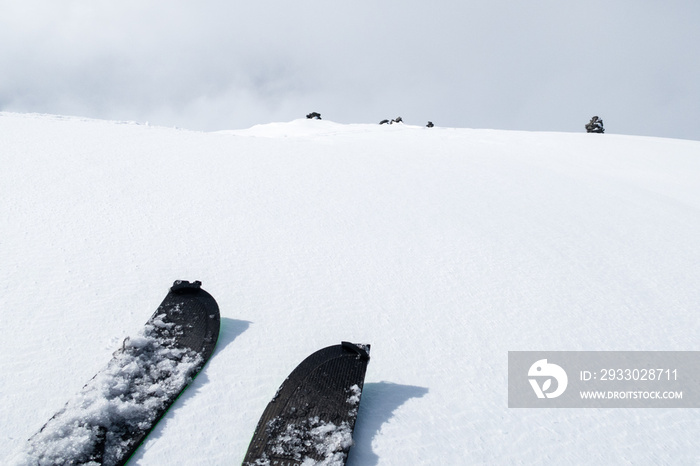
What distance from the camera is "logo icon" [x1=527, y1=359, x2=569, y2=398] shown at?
378 cm

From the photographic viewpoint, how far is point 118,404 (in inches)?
124

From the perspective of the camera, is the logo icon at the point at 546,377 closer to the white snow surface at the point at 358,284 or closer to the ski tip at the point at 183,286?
the white snow surface at the point at 358,284

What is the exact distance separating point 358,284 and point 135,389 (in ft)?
9.12

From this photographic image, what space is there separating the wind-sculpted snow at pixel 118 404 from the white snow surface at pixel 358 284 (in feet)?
0.62

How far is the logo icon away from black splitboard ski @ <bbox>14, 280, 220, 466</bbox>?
126 inches

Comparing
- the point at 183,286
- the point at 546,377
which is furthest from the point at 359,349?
the point at 183,286

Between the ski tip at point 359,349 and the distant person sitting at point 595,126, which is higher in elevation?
the distant person sitting at point 595,126

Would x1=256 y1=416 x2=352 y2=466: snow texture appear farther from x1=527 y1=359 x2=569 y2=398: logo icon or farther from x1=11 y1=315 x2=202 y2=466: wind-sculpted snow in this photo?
x1=527 y1=359 x2=569 y2=398: logo icon

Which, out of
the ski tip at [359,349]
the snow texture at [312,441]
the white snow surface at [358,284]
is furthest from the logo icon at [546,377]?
the snow texture at [312,441]

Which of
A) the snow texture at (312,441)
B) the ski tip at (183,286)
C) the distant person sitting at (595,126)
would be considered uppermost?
the distant person sitting at (595,126)

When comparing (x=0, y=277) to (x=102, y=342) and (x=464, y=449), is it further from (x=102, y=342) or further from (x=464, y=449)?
(x=464, y=449)

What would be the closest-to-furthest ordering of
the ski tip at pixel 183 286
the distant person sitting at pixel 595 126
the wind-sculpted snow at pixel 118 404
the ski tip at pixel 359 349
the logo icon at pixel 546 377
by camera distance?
the wind-sculpted snow at pixel 118 404, the ski tip at pixel 359 349, the logo icon at pixel 546 377, the ski tip at pixel 183 286, the distant person sitting at pixel 595 126

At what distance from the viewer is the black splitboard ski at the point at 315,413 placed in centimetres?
288

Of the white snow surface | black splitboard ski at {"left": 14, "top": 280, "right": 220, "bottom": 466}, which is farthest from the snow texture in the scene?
black splitboard ski at {"left": 14, "top": 280, "right": 220, "bottom": 466}
